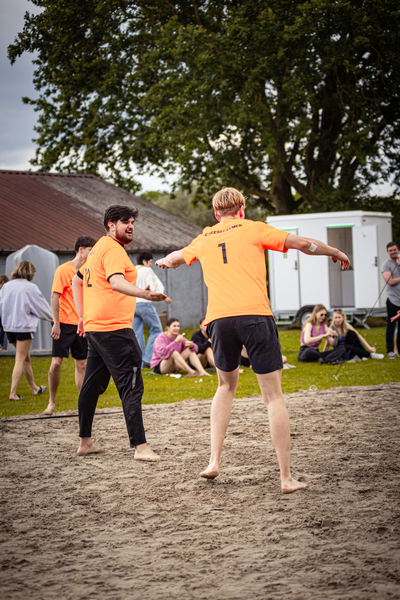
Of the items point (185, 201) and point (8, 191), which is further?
point (185, 201)

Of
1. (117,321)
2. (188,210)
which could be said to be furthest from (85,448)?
(188,210)

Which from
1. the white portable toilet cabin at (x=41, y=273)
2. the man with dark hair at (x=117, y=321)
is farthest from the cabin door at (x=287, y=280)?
the man with dark hair at (x=117, y=321)

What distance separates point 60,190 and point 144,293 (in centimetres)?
2064

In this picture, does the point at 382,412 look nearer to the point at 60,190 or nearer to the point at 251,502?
the point at 251,502

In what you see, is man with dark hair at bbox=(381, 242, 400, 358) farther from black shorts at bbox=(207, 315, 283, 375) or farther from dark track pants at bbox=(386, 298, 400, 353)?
black shorts at bbox=(207, 315, 283, 375)

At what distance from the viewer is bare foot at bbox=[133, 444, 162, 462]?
4.86 meters

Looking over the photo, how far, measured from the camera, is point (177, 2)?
23.8 meters

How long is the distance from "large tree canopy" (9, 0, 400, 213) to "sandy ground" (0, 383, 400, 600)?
17.4 metres

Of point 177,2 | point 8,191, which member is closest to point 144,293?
point 8,191

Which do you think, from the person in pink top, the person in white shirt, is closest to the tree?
the person in white shirt

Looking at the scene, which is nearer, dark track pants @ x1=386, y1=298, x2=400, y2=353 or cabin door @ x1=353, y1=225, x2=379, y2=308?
dark track pants @ x1=386, y1=298, x2=400, y2=353

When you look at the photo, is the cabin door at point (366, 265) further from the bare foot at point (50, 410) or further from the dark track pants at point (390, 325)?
the bare foot at point (50, 410)

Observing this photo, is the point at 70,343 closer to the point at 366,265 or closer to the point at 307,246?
the point at 307,246

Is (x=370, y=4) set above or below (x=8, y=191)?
above
